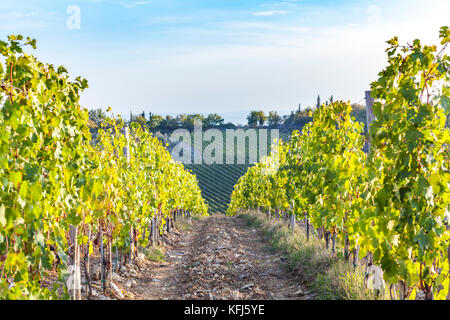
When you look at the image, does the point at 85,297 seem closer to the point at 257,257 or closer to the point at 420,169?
the point at 420,169

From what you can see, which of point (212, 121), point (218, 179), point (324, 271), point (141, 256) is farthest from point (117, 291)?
point (212, 121)

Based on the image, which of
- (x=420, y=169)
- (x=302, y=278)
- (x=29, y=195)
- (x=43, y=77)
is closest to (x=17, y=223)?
(x=29, y=195)

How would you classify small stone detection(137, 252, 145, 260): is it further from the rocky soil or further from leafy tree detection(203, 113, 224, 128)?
leafy tree detection(203, 113, 224, 128)

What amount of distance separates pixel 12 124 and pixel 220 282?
4603 mm

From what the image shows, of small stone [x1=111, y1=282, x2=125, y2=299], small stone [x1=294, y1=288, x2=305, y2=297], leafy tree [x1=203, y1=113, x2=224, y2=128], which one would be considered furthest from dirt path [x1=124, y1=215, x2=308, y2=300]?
leafy tree [x1=203, y1=113, x2=224, y2=128]

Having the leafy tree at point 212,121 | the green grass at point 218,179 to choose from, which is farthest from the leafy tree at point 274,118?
the green grass at point 218,179

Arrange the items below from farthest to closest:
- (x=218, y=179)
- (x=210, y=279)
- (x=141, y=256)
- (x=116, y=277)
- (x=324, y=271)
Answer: (x=218, y=179) → (x=141, y=256) → (x=210, y=279) → (x=116, y=277) → (x=324, y=271)

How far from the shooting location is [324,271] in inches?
252

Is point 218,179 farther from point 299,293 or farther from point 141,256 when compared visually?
point 299,293

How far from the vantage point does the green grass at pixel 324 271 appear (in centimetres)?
519

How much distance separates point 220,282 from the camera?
6836 mm

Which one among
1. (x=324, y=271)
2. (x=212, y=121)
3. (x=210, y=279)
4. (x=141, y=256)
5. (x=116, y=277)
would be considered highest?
(x=212, y=121)

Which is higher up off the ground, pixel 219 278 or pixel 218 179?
pixel 219 278

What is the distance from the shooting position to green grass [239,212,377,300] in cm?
519
